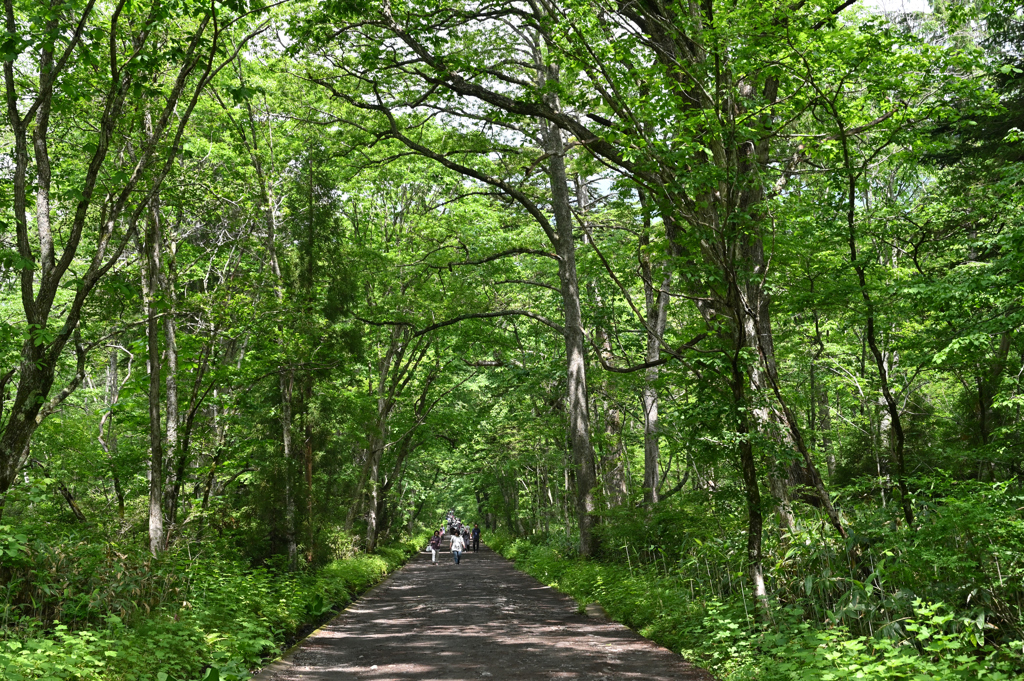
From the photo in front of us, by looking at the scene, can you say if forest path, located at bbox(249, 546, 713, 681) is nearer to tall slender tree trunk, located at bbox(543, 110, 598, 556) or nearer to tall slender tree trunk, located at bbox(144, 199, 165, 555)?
tall slender tree trunk, located at bbox(144, 199, 165, 555)

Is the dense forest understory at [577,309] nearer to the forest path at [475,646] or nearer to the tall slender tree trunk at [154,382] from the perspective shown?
the tall slender tree trunk at [154,382]

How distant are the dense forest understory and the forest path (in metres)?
0.54

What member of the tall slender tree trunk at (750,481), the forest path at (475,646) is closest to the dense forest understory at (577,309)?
the tall slender tree trunk at (750,481)

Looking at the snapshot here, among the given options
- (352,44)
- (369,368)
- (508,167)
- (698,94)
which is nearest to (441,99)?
(352,44)

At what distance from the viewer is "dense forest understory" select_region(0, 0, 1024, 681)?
7395 mm

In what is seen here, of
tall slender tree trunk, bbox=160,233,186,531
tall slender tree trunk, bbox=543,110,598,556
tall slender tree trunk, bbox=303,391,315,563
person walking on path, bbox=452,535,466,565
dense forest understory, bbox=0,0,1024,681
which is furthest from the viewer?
person walking on path, bbox=452,535,466,565

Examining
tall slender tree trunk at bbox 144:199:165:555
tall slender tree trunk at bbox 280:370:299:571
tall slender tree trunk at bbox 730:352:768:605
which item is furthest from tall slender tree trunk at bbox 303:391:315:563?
tall slender tree trunk at bbox 730:352:768:605

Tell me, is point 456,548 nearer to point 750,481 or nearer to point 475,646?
point 475,646

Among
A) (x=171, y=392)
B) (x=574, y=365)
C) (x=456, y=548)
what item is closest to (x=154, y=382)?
(x=171, y=392)

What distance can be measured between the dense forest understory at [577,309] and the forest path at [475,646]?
541mm

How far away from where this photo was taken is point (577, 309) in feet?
64.8

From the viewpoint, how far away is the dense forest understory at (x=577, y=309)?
291 inches

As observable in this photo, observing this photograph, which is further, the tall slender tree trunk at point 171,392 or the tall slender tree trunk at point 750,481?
the tall slender tree trunk at point 171,392

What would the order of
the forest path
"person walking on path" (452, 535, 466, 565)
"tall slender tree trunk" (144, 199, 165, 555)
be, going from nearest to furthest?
the forest path
"tall slender tree trunk" (144, 199, 165, 555)
"person walking on path" (452, 535, 466, 565)
